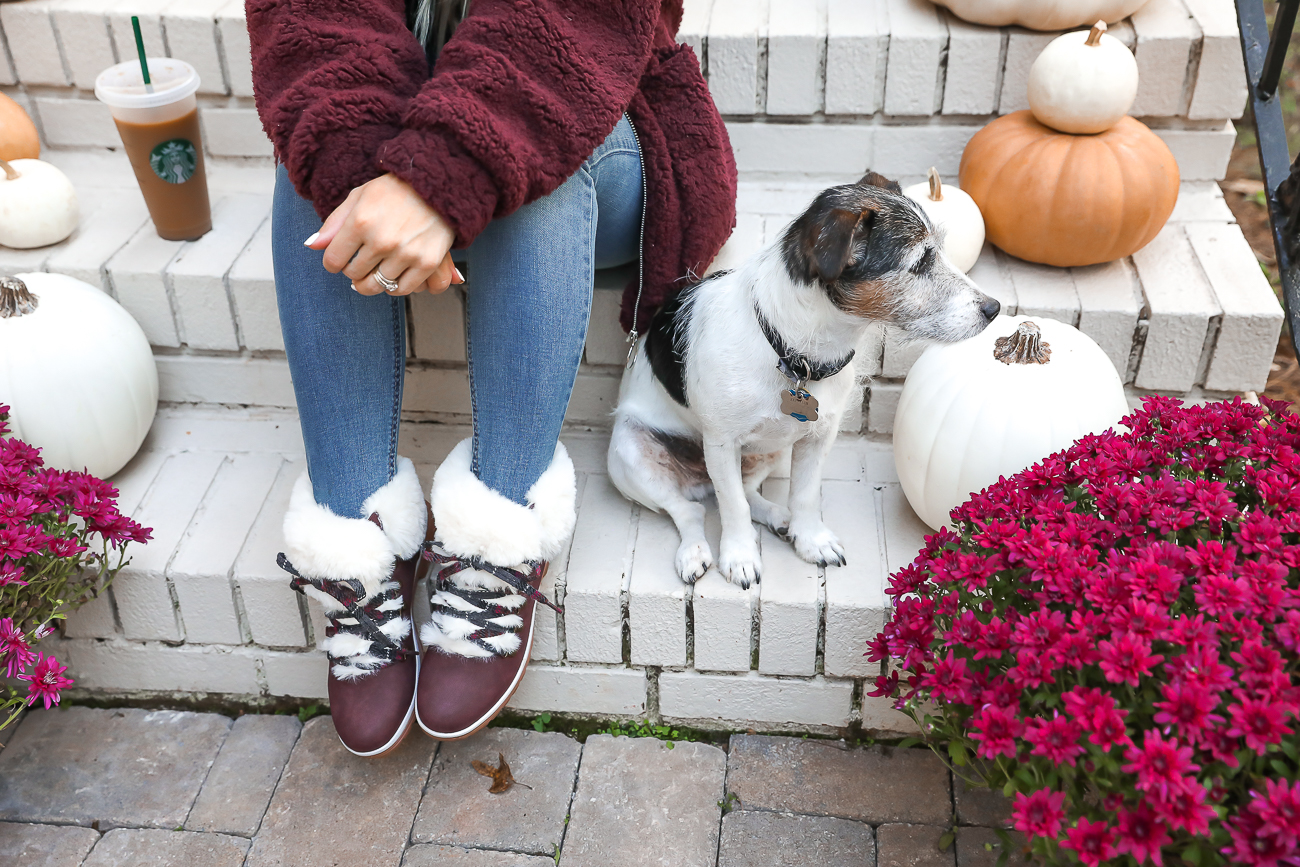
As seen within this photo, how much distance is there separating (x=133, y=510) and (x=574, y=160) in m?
1.35

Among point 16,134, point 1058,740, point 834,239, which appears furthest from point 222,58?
point 1058,740

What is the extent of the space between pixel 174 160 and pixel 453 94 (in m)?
1.15

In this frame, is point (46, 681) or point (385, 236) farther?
point (46, 681)

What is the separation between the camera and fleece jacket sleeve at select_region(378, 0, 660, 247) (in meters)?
1.48

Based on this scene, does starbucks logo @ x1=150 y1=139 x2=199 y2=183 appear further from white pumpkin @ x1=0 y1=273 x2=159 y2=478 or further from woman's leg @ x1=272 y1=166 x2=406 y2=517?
woman's leg @ x1=272 y1=166 x2=406 y2=517

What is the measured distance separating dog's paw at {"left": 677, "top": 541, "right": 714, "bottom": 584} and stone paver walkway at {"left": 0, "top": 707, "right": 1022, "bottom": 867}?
390mm

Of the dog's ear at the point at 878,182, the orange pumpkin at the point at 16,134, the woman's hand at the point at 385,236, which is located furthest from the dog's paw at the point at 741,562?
the orange pumpkin at the point at 16,134

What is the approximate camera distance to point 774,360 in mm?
1827

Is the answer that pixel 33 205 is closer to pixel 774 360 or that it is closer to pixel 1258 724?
pixel 774 360

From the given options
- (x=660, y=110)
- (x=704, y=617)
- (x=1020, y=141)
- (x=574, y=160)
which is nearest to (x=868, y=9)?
(x=1020, y=141)

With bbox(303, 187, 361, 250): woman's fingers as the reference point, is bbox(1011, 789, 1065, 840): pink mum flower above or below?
below

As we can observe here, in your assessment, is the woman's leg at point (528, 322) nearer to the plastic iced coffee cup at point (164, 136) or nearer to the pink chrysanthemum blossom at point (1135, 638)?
the pink chrysanthemum blossom at point (1135, 638)

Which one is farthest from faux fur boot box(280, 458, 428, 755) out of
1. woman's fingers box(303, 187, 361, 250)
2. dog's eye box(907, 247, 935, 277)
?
dog's eye box(907, 247, 935, 277)

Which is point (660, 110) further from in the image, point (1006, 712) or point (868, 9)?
point (1006, 712)
